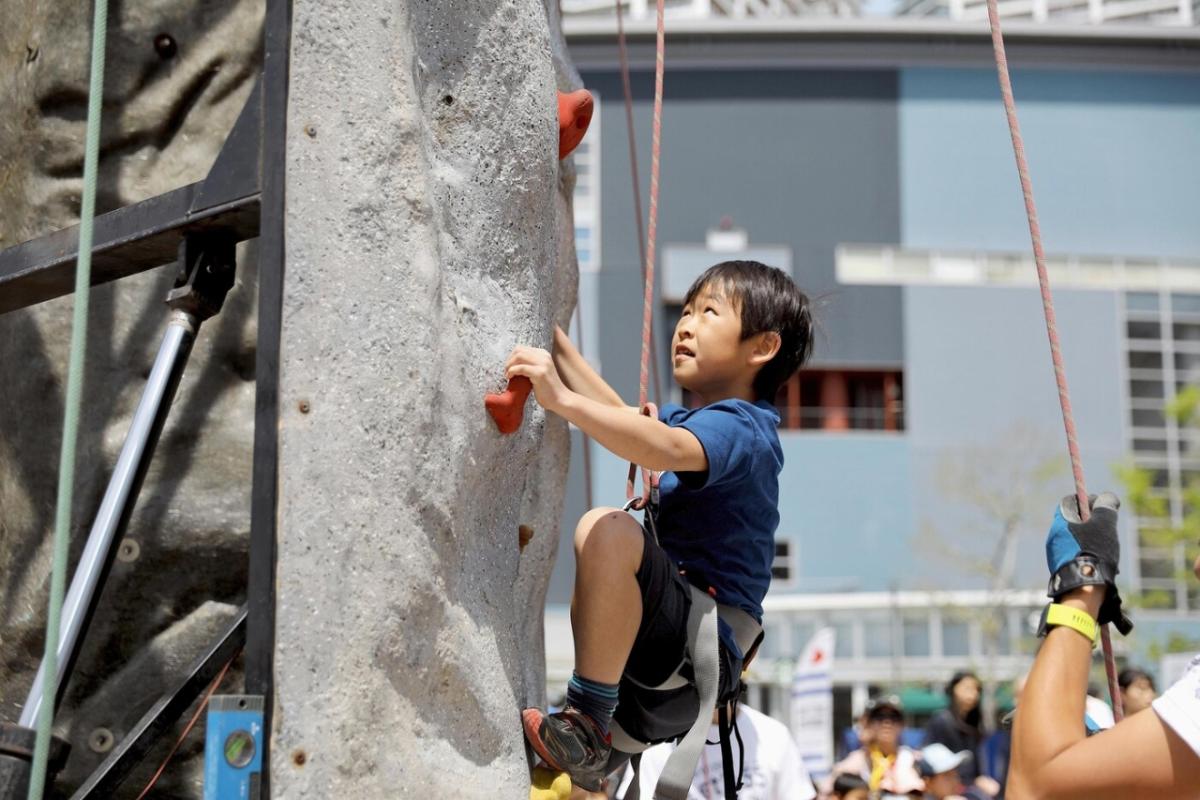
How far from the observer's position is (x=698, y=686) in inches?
120

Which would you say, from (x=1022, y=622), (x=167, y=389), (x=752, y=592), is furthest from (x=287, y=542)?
(x=1022, y=622)

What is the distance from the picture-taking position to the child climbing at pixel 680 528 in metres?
2.83

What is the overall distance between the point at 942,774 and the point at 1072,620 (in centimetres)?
494

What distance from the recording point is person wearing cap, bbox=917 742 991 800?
697 centimetres

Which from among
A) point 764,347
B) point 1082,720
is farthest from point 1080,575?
point 764,347

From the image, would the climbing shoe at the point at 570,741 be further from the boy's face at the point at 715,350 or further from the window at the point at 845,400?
the window at the point at 845,400

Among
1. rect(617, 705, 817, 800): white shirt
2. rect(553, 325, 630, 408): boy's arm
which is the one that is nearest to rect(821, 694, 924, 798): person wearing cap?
rect(617, 705, 817, 800): white shirt

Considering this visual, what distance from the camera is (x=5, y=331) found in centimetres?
302

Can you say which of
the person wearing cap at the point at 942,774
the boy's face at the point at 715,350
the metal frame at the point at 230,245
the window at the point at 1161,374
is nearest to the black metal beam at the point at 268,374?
the metal frame at the point at 230,245

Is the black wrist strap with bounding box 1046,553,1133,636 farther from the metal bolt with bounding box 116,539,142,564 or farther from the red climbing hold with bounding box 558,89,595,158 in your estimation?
the metal bolt with bounding box 116,539,142,564

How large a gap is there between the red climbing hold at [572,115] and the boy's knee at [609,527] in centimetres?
79

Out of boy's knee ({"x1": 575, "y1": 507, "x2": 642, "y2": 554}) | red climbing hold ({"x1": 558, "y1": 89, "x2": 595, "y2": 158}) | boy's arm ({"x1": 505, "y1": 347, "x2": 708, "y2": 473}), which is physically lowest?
boy's knee ({"x1": 575, "y1": 507, "x2": 642, "y2": 554})

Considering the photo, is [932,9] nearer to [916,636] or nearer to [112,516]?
[916,636]

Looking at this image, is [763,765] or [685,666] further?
[763,765]
